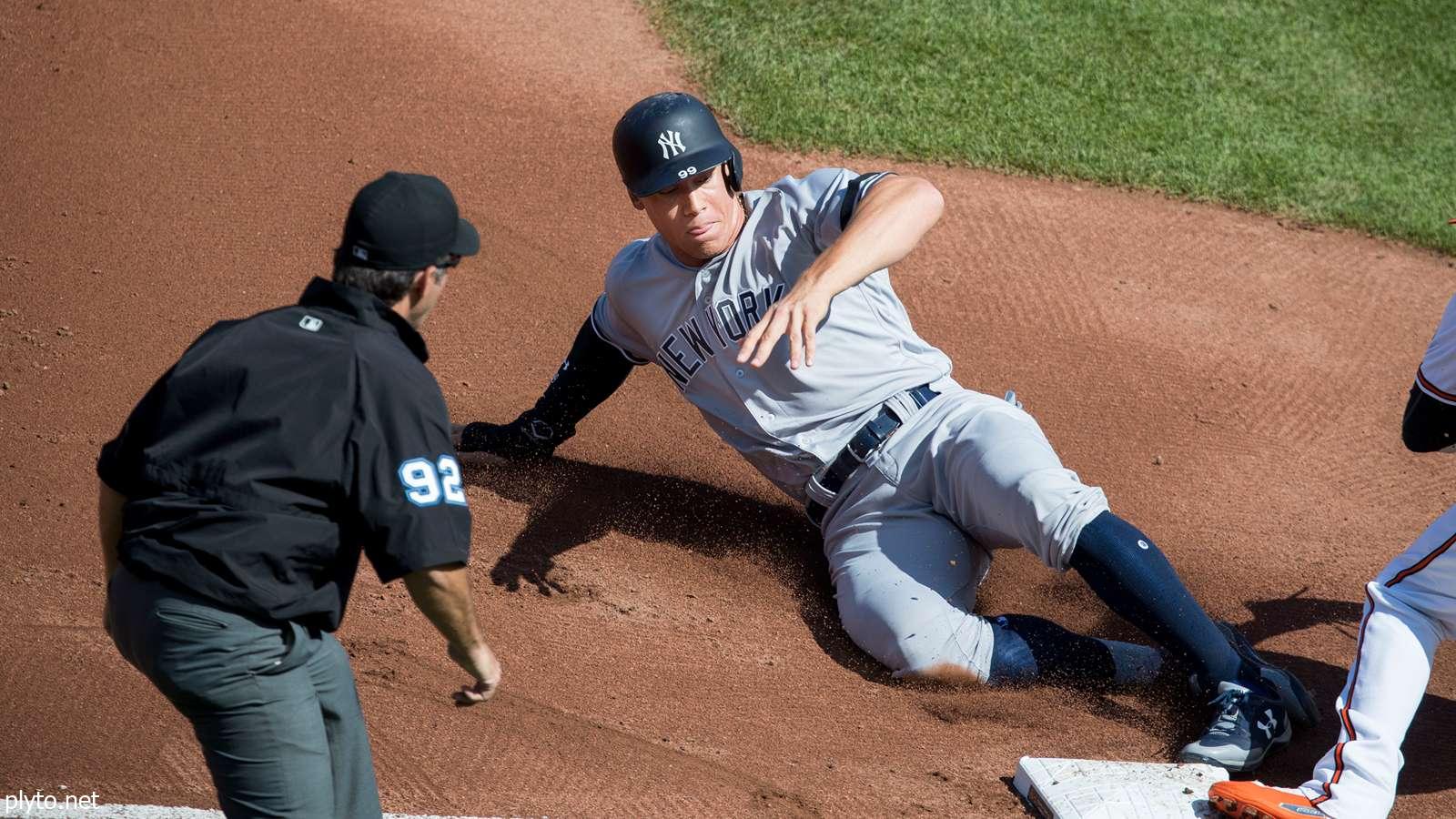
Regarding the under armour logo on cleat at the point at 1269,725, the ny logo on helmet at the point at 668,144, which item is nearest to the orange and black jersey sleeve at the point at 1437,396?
the under armour logo on cleat at the point at 1269,725

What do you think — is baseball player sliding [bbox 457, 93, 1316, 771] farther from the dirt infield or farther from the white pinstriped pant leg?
the white pinstriped pant leg

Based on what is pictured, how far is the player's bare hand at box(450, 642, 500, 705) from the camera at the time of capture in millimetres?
2598

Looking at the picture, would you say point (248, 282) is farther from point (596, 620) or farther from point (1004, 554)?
point (1004, 554)

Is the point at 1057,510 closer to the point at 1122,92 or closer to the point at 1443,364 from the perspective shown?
the point at 1443,364

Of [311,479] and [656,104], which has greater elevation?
[656,104]

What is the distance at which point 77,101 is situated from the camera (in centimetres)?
588

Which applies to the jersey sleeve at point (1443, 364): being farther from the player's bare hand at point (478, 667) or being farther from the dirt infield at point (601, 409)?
the player's bare hand at point (478, 667)

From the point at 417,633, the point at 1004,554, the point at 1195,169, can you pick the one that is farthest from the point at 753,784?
the point at 1195,169

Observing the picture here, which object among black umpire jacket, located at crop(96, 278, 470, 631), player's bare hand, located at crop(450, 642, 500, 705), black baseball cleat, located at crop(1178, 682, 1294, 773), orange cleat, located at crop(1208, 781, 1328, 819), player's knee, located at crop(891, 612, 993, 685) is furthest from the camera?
player's knee, located at crop(891, 612, 993, 685)

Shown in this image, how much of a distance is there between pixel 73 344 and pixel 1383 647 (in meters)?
4.39

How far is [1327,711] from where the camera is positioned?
3.89 meters

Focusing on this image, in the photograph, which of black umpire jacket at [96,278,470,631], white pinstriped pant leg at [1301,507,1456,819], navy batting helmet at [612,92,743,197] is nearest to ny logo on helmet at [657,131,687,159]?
navy batting helmet at [612,92,743,197]

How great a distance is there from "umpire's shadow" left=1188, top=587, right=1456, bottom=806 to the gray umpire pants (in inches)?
101

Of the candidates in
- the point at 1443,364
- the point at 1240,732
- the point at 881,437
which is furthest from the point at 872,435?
the point at 1443,364
